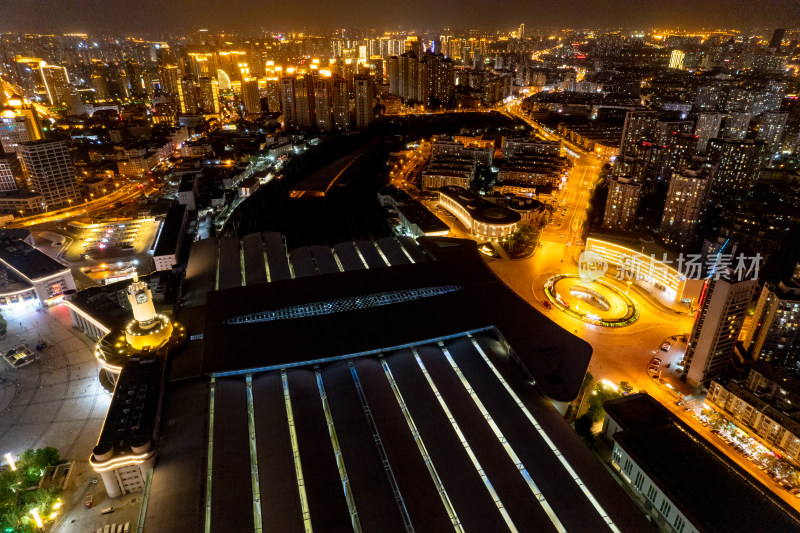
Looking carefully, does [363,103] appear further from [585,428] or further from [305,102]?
[585,428]

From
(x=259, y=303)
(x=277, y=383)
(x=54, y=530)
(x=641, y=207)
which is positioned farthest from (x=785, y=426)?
(x=641, y=207)

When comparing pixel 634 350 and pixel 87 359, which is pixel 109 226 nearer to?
pixel 87 359

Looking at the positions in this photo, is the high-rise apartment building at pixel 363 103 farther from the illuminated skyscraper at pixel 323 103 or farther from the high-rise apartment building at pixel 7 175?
the high-rise apartment building at pixel 7 175

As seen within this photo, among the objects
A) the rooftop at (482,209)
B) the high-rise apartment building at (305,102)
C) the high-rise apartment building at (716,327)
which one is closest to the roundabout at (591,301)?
the high-rise apartment building at (716,327)

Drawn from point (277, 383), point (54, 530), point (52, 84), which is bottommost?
point (54, 530)

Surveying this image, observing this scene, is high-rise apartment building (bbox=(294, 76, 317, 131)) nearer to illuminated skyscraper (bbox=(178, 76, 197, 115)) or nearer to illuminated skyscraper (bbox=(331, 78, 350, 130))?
illuminated skyscraper (bbox=(331, 78, 350, 130))

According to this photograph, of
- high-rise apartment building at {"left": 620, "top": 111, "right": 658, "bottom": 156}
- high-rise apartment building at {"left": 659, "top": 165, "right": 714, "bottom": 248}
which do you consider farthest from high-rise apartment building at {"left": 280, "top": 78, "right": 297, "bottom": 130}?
high-rise apartment building at {"left": 659, "top": 165, "right": 714, "bottom": 248}
